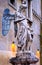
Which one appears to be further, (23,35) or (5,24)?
(5,24)

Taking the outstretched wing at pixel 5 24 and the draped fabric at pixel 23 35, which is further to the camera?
the outstretched wing at pixel 5 24

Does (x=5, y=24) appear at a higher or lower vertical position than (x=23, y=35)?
higher

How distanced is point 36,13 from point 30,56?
515 centimetres

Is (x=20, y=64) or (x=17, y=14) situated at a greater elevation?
(x=17, y=14)

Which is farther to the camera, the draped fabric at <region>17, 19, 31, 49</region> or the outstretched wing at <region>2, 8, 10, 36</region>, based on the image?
the outstretched wing at <region>2, 8, 10, 36</region>

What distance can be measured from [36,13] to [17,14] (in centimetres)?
461

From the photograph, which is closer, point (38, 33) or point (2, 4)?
point (2, 4)

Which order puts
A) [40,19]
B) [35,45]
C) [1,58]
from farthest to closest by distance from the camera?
[40,19] → [35,45] → [1,58]

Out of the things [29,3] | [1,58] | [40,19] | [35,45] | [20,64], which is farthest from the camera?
[40,19]

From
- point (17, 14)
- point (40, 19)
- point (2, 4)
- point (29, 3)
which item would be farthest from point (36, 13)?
point (17, 14)

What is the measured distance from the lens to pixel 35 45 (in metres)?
13.0

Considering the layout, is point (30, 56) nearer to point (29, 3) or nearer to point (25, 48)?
point (25, 48)

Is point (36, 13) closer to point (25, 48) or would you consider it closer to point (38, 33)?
point (38, 33)

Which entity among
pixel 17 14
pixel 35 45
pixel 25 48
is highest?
pixel 17 14
